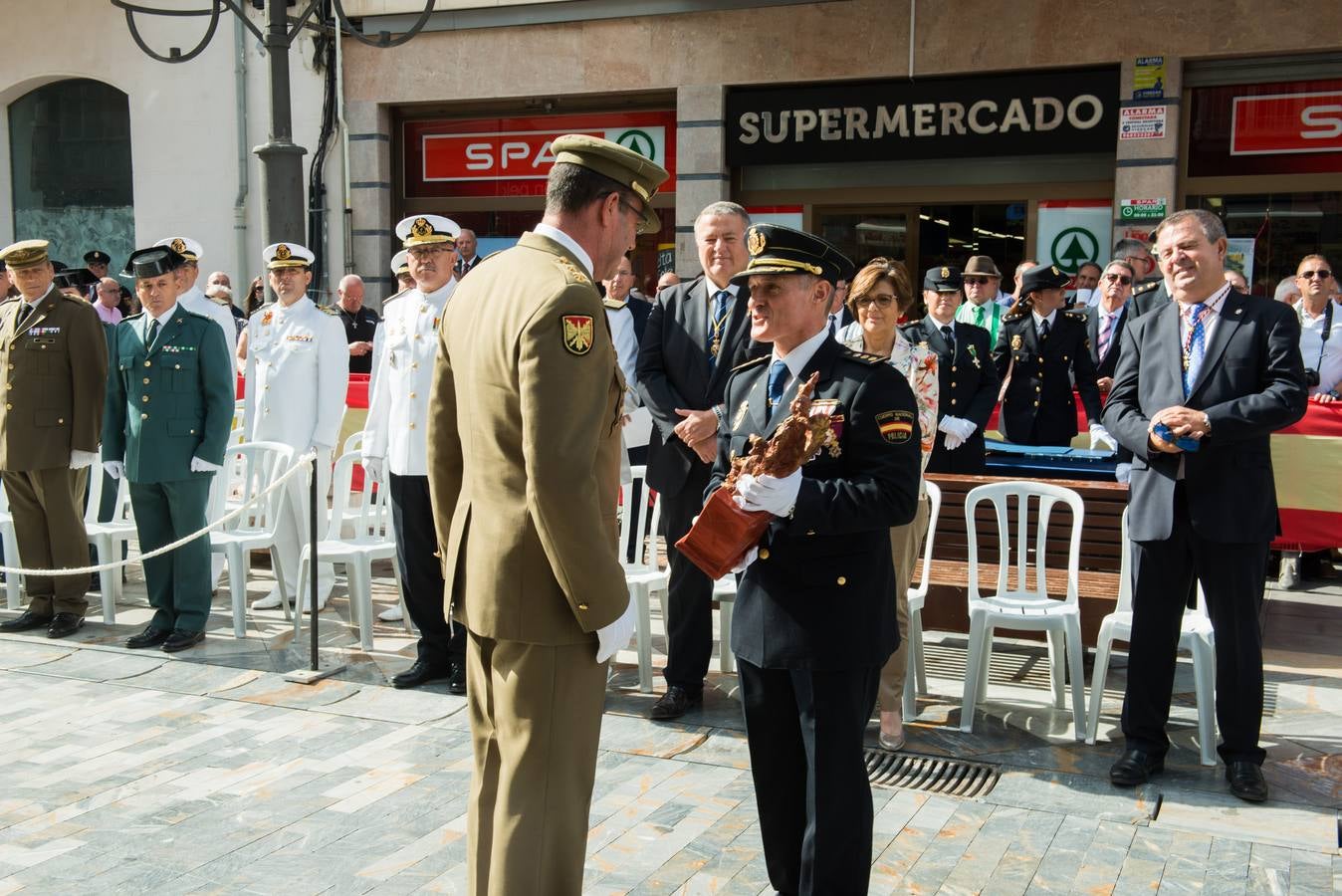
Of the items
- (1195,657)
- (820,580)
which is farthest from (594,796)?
(1195,657)

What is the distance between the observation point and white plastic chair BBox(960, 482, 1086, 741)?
205 inches

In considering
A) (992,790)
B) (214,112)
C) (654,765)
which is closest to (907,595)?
(992,790)

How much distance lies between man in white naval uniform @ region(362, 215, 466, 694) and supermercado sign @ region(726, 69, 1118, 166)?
768cm

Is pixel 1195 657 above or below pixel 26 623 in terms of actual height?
above

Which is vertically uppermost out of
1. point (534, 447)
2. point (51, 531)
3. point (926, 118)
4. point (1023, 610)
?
point (926, 118)

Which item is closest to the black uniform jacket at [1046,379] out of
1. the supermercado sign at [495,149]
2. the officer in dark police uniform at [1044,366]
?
the officer in dark police uniform at [1044,366]

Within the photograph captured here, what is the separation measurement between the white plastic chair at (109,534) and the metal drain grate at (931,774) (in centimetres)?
440

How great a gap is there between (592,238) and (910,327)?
14.8 feet

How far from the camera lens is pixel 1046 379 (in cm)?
849

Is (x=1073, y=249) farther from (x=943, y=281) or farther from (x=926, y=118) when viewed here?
(x=943, y=281)

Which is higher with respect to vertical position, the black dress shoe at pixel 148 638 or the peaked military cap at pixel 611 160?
the peaked military cap at pixel 611 160

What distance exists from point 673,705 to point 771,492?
2.62 meters

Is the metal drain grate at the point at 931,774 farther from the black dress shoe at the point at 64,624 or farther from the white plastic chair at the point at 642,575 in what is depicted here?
the black dress shoe at the point at 64,624

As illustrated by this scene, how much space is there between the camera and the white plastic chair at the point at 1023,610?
522 cm
